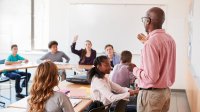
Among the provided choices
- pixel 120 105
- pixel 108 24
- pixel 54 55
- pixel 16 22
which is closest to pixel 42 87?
pixel 120 105

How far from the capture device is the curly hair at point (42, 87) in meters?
2.03

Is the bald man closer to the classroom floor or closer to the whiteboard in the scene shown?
the classroom floor

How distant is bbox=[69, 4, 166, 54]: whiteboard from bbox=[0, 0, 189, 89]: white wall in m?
0.14

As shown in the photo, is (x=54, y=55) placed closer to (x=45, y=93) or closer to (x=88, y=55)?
(x=88, y=55)

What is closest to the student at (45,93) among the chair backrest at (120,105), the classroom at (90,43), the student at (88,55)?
the chair backrest at (120,105)

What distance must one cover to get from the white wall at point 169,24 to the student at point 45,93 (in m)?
4.88

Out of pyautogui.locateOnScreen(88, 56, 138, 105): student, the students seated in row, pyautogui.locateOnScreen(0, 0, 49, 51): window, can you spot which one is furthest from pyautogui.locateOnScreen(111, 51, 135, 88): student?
pyautogui.locateOnScreen(0, 0, 49, 51): window

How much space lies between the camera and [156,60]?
216 centimetres

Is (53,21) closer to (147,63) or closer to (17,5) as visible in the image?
(17,5)

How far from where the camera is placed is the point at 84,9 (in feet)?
22.7

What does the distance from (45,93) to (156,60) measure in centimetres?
88

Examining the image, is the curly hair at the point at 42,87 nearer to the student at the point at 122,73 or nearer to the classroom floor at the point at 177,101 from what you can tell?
the student at the point at 122,73

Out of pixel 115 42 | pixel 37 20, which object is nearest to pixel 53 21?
pixel 37 20

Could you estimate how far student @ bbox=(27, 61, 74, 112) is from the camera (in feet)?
6.66
